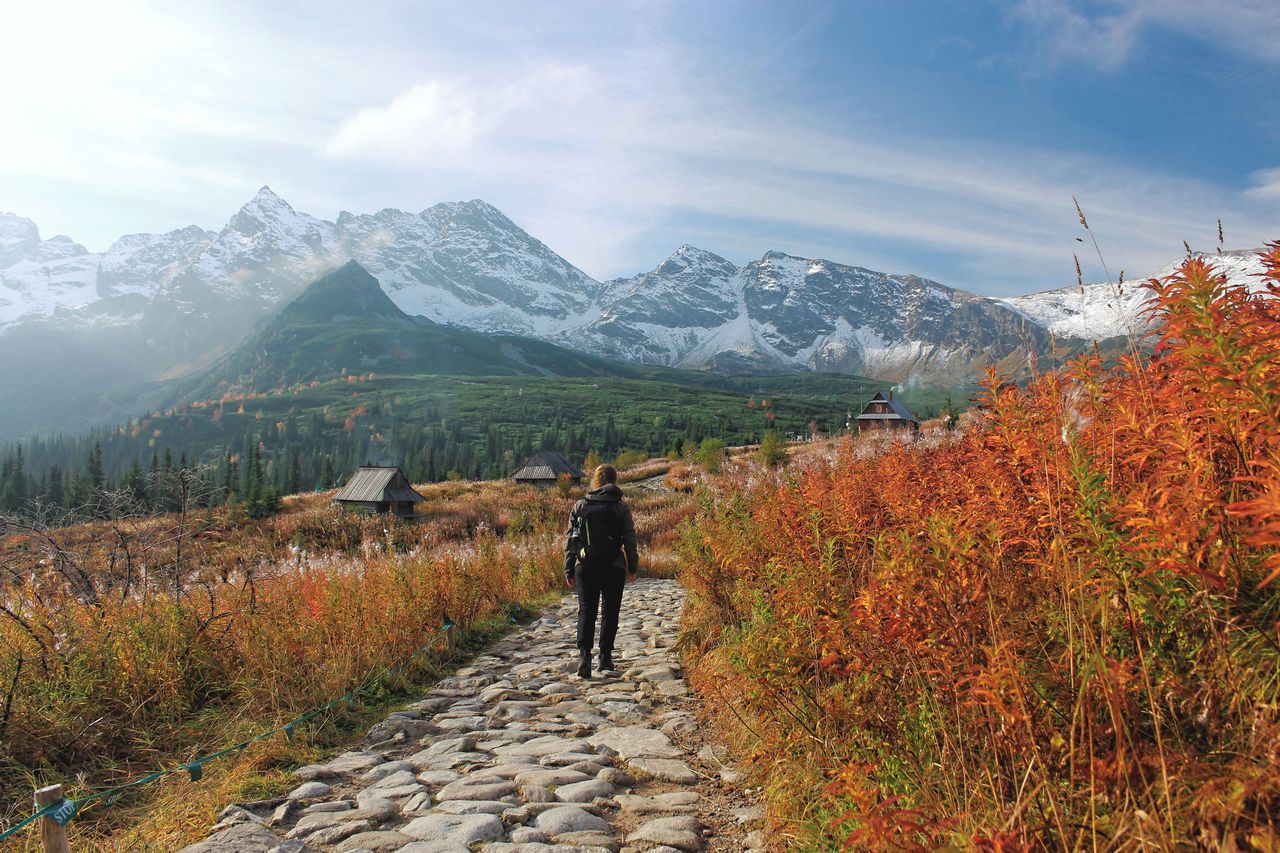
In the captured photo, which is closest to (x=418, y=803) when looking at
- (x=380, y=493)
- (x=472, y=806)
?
(x=472, y=806)

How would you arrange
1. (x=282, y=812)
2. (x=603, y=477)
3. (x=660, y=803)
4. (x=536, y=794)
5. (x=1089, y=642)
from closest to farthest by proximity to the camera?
1. (x=1089, y=642)
2. (x=282, y=812)
3. (x=660, y=803)
4. (x=536, y=794)
5. (x=603, y=477)

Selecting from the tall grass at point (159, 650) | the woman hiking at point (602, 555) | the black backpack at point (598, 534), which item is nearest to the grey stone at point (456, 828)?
the tall grass at point (159, 650)

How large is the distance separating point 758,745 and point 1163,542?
112 inches

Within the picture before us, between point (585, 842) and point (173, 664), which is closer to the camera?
point (585, 842)

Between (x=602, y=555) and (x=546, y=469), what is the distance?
46236mm

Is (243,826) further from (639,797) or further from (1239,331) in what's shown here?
(1239,331)

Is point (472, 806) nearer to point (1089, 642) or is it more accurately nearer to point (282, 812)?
point (282, 812)

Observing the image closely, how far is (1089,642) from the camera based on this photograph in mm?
2287

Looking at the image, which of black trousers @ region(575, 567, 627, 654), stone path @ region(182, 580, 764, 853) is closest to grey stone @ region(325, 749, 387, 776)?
stone path @ region(182, 580, 764, 853)

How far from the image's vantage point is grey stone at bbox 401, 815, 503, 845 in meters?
3.55

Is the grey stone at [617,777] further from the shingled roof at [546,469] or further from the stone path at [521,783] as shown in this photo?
the shingled roof at [546,469]

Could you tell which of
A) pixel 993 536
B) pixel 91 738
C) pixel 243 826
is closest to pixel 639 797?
pixel 243 826

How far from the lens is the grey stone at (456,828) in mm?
3553

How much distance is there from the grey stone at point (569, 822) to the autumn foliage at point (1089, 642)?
927 mm
